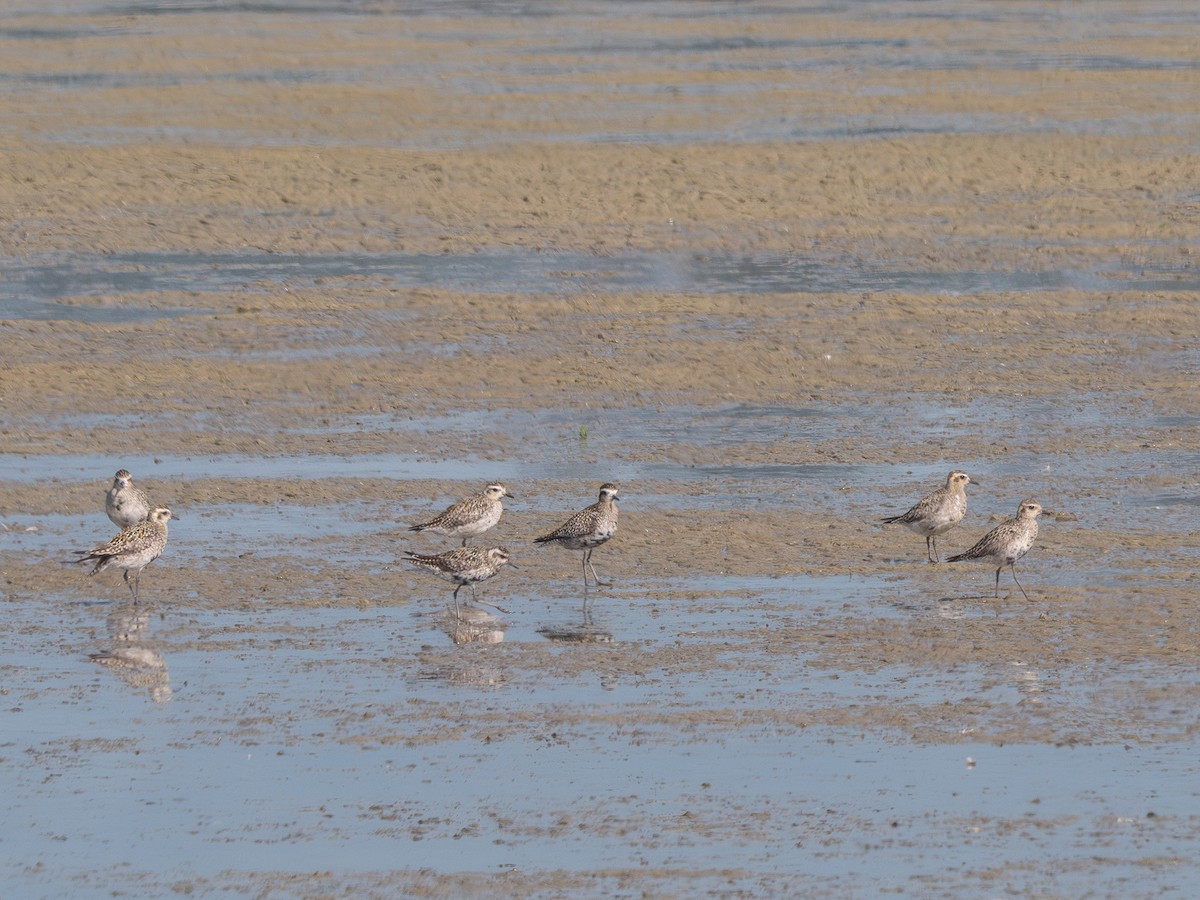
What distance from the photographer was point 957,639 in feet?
48.3

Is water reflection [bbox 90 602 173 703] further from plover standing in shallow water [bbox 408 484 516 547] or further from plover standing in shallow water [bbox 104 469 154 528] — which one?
plover standing in shallow water [bbox 408 484 516 547]

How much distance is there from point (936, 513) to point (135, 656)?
602cm

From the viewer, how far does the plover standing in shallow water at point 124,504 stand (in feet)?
57.0

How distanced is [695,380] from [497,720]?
10.1 metres

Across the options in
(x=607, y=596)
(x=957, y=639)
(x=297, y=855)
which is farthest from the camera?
(x=607, y=596)

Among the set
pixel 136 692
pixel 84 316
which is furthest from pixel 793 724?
pixel 84 316

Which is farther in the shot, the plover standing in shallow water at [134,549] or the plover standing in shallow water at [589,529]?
the plover standing in shallow water at [589,529]

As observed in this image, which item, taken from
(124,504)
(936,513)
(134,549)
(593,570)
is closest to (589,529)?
(593,570)

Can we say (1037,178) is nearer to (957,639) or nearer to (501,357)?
(501,357)

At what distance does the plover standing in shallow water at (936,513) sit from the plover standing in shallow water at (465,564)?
3125 millimetres

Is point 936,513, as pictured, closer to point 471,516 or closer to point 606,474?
point 471,516

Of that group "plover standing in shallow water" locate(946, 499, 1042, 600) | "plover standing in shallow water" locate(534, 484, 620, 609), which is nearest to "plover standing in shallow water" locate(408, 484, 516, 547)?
"plover standing in shallow water" locate(534, 484, 620, 609)

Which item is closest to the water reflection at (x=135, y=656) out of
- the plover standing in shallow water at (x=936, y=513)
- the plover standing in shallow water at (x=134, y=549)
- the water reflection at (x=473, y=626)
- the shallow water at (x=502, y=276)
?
the plover standing in shallow water at (x=134, y=549)

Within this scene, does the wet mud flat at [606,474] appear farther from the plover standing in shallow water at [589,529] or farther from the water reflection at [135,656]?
the plover standing in shallow water at [589,529]
